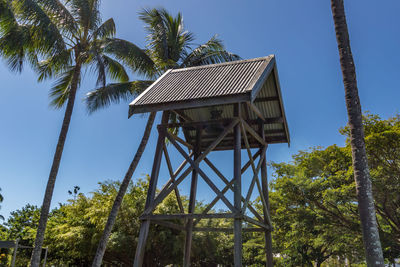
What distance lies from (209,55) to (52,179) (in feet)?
27.2

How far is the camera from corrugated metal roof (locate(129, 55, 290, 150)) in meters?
7.19

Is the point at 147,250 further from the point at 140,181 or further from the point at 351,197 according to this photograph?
the point at 351,197

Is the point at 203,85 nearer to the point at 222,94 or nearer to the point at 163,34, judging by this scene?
the point at 222,94

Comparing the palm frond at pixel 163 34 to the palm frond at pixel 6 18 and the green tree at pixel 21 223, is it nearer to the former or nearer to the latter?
the palm frond at pixel 6 18

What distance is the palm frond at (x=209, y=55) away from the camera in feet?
49.2

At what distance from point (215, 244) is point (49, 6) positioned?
51.0 ft

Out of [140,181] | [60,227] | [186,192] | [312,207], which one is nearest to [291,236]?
[312,207]

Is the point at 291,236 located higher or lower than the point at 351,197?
lower

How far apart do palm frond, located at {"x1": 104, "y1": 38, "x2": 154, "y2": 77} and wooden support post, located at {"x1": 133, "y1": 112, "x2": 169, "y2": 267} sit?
6488 mm

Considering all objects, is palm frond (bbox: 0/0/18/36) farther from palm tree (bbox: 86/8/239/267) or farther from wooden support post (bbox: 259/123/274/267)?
wooden support post (bbox: 259/123/274/267)

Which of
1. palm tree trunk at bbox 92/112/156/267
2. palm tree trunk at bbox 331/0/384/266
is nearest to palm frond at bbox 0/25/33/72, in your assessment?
Answer: palm tree trunk at bbox 92/112/156/267

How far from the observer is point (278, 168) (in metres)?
21.0

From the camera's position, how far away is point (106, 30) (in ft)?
46.5

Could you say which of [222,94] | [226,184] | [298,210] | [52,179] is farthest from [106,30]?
[298,210]
